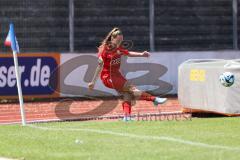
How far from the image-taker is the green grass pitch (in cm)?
910

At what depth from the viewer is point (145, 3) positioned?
2433 cm

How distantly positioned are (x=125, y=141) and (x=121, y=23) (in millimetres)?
13981

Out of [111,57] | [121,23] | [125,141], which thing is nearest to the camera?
[125,141]

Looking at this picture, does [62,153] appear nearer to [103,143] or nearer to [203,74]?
[103,143]

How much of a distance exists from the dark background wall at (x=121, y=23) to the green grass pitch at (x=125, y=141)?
9.94 meters

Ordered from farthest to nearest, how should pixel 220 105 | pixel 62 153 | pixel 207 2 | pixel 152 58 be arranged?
pixel 207 2
pixel 152 58
pixel 220 105
pixel 62 153

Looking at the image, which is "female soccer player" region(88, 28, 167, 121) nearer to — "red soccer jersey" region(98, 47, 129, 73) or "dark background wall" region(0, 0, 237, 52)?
"red soccer jersey" region(98, 47, 129, 73)

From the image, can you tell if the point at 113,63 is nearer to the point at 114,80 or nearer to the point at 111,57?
the point at 111,57

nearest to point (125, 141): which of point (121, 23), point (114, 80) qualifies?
point (114, 80)

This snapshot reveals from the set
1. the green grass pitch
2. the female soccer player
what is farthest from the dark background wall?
the green grass pitch

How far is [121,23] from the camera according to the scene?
24.0 metres

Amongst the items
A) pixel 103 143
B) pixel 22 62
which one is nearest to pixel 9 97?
pixel 22 62

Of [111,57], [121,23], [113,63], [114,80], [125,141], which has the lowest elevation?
[125,141]

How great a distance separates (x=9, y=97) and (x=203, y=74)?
289 inches
